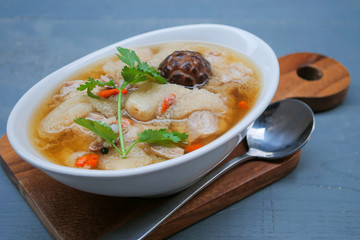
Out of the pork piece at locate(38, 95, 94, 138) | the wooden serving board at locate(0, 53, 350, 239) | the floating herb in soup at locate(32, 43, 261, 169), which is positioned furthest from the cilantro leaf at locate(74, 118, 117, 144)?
the wooden serving board at locate(0, 53, 350, 239)

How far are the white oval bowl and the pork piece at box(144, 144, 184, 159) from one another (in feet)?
0.35

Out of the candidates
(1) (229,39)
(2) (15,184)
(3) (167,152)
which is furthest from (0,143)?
(1) (229,39)

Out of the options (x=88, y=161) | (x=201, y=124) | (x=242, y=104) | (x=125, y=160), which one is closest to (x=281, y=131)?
A: (x=242, y=104)

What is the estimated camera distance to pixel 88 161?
5.75 feet

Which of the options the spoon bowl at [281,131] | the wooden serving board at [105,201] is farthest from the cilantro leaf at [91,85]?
the spoon bowl at [281,131]

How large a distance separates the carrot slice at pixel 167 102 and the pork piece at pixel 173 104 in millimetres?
11

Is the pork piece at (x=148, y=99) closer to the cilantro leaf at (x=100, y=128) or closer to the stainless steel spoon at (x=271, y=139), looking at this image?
the cilantro leaf at (x=100, y=128)

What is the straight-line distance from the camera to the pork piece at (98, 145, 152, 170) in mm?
1693

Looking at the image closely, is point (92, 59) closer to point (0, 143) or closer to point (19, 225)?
point (0, 143)

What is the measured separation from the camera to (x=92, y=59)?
7.77ft

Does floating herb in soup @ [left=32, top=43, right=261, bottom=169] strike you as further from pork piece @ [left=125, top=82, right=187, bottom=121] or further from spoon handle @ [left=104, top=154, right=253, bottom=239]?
spoon handle @ [left=104, top=154, right=253, bottom=239]

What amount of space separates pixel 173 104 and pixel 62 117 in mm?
528

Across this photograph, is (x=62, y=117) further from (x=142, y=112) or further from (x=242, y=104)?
(x=242, y=104)

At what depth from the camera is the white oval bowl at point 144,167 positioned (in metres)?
1.54
